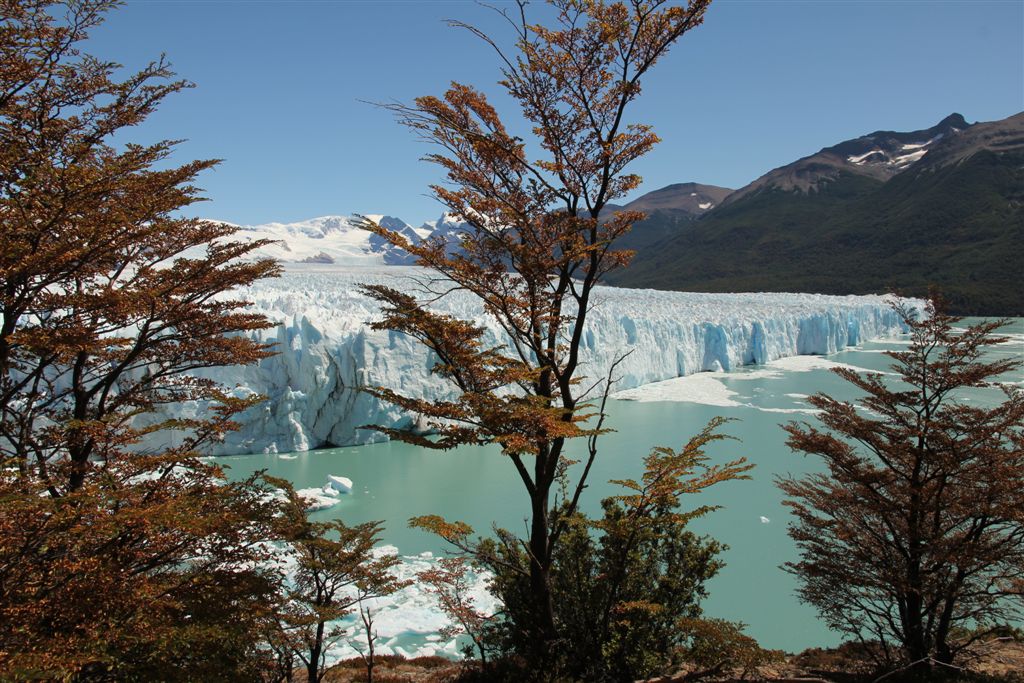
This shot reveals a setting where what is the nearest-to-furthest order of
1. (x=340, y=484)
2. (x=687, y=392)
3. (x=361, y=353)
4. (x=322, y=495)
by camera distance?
(x=322, y=495), (x=340, y=484), (x=361, y=353), (x=687, y=392)

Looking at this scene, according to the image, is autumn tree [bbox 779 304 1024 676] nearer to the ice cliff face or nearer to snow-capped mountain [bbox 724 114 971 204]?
the ice cliff face

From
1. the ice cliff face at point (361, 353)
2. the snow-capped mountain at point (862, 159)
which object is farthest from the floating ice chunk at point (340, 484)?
the snow-capped mountain at point (862, 159)

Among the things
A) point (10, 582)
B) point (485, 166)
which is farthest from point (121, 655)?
point (485, 166)

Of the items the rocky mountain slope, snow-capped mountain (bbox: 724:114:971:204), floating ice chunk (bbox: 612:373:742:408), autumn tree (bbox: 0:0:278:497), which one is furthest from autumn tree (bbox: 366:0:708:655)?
snow-capped mountain (bbox: 724:114:971:204)

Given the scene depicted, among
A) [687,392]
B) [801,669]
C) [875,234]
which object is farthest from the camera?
[875,234]

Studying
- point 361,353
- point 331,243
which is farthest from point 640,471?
point 331,243

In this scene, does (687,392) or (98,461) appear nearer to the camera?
(98,461)

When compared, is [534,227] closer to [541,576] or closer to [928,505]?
[541,576]

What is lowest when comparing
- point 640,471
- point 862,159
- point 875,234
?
point 640,471
